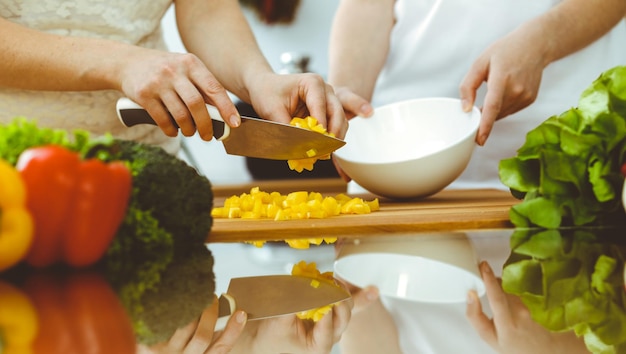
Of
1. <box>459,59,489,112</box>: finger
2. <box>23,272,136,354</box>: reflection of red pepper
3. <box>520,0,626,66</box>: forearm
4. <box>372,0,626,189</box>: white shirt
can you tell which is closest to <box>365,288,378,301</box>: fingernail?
<box>23,272,136,354</box>: reflection of red pepper

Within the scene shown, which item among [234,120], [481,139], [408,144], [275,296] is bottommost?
[408,144]

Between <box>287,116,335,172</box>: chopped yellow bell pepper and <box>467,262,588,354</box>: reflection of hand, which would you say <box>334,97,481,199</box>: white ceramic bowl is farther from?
<box>467,262,588,354</box>: reflection of hand

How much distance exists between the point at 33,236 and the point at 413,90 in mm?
1360

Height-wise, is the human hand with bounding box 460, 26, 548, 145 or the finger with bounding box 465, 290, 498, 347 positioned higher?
the finger with bounding box 465, 290, 498, 347

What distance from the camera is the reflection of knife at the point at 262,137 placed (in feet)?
4.63

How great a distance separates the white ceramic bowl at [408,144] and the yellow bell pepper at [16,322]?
0.88m

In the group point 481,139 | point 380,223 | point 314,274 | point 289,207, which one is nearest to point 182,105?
point 289,207

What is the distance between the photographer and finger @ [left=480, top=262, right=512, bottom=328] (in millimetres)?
763

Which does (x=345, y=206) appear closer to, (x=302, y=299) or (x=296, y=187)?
(x=302, y=299)

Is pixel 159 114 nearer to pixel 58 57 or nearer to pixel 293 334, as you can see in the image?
pixel 58 57

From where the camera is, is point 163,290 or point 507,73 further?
point 507,73

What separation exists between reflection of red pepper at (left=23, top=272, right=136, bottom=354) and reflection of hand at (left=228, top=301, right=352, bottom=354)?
0.33ft

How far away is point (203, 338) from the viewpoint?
70 cm

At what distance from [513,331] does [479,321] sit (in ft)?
0.13
